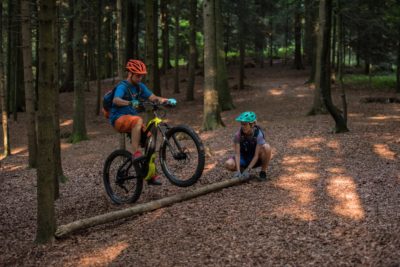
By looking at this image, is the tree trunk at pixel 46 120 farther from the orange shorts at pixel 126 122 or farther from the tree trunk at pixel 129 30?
the tree trunk at pixel 129 30

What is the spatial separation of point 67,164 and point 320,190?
9124 millimetres

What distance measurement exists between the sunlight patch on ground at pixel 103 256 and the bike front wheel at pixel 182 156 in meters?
1.78

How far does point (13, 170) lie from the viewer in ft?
44.0

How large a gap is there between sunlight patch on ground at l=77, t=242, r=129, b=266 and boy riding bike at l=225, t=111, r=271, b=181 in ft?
9.30

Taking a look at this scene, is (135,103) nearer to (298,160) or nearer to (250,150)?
(250,150)

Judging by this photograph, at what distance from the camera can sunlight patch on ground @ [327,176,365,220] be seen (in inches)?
236

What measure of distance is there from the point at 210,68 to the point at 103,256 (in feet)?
32.5

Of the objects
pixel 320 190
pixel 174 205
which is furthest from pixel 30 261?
pixel 320 190

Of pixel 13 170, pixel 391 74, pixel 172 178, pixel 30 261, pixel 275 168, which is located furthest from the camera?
pixel 391 74

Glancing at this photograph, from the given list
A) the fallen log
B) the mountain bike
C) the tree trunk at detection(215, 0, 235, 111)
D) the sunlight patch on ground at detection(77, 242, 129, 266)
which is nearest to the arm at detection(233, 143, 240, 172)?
the fallen log

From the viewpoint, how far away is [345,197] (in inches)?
265

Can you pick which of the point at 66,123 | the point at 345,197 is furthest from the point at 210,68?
the point at 66,123

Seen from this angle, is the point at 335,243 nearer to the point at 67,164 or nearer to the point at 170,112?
the point at 67,164

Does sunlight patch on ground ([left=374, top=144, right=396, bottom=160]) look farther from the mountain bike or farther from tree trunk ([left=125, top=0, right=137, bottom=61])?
tree trunk ([left=125, top=0, right=137, bottom=61])
